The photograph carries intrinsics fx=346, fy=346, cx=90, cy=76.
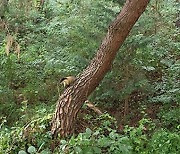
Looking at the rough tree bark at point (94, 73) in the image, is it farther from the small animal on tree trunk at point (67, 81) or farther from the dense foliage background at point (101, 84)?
the dense foliage background at point (101, 84)

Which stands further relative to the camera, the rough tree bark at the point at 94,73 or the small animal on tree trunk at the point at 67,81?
the small animal on tree trunk at the point at 67,81

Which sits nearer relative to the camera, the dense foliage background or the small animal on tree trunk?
the dense foliage background

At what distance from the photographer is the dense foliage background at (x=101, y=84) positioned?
5.42 m

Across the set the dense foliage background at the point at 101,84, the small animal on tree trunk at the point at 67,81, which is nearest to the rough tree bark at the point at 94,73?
the small animal on tree trunk at the point at 67,81

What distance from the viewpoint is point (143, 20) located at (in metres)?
7.17

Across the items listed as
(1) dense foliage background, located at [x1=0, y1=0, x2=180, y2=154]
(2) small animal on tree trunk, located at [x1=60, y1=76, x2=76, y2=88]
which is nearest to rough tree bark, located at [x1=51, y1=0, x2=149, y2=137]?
(2) small animal on tree trunk, located at [x1=60, y1=76, x2=76, y2=88]

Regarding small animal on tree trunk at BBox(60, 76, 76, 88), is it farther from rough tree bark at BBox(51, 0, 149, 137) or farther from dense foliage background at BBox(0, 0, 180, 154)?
dense foliage background at BBox(0, 0, 180, 154)

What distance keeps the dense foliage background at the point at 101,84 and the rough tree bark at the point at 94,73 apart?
0.23 meters

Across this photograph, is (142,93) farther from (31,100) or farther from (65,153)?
(65,153)

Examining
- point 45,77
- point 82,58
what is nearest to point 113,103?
point 82,58

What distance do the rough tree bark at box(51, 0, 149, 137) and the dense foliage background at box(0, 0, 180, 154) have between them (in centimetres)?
23

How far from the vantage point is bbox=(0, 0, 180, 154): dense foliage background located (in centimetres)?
542

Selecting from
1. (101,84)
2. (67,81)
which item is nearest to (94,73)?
(67,81)

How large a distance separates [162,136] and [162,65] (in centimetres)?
339
